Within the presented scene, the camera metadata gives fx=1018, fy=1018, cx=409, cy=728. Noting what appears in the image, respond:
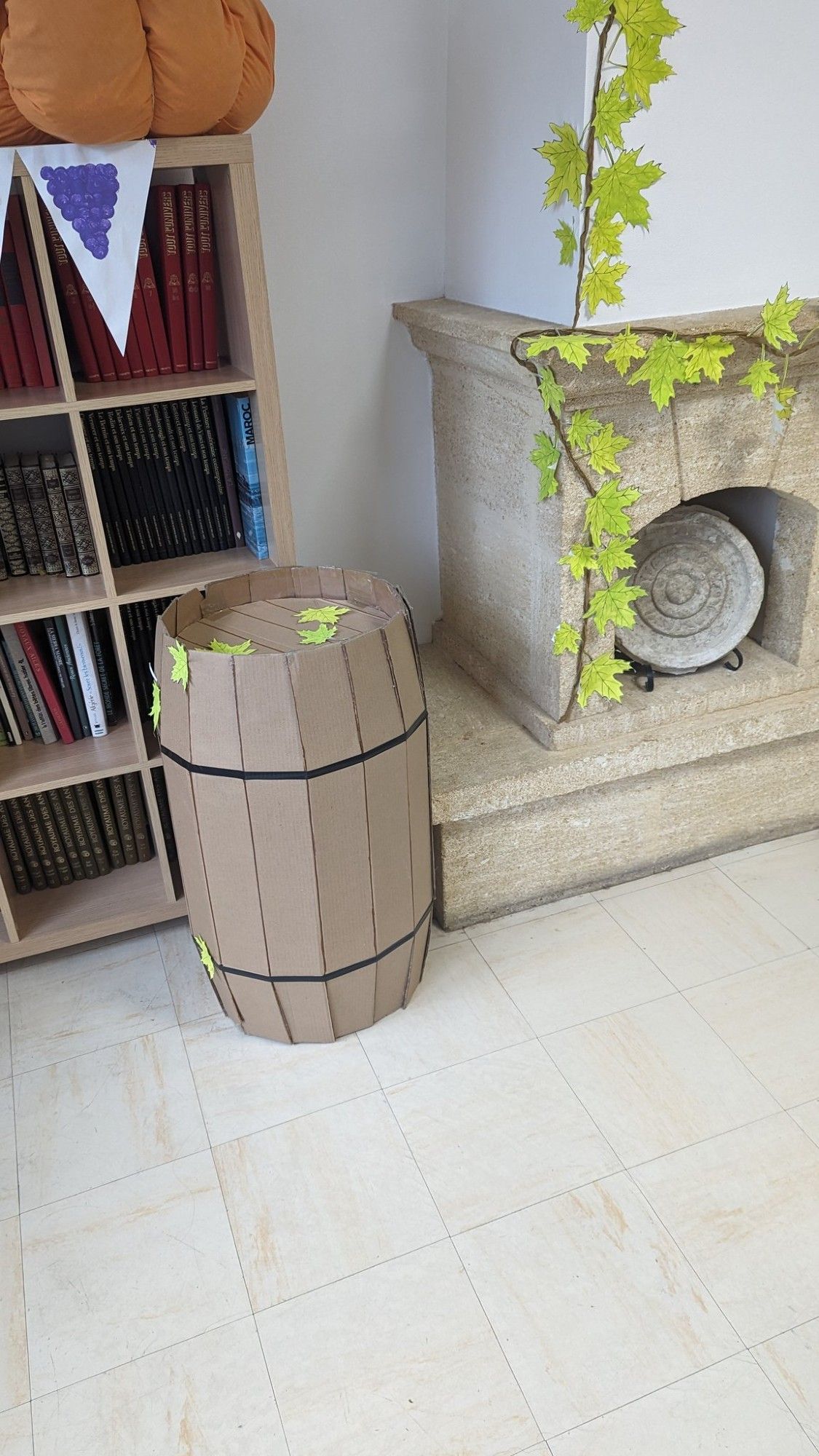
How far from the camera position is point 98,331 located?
5.80 ft

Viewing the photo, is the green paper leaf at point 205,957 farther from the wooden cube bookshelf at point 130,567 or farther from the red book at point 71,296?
the red book at point 71,296

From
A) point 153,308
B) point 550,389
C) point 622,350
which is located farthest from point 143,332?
point 622,350

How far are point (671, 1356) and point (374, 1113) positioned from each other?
1.90ft

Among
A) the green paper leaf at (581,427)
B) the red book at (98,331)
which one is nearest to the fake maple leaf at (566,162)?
the green paper leaf at (581,427)

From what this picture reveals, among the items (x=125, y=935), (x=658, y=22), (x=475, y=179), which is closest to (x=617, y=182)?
(x=658, y=22)

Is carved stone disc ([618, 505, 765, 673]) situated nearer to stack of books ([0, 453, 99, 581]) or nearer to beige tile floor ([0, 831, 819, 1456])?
beige tile floor ([0, 831, 819, 1456])

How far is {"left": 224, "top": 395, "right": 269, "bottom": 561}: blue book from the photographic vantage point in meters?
1.88

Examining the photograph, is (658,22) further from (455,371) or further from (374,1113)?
(374,1113)

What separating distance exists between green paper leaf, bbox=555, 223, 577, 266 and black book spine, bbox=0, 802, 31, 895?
4.89ft

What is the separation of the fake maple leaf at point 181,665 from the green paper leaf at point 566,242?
96 centimetres

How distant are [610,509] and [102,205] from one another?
0.99 meters

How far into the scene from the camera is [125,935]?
7.19 ft

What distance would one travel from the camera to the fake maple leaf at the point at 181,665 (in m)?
1.55

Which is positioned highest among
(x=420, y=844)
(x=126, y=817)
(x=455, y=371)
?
(x=455, y=371)
